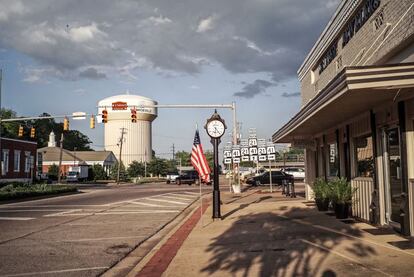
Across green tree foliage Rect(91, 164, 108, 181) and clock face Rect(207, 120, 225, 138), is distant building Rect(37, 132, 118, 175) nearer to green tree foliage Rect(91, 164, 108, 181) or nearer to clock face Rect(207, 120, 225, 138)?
green tree foliage Rect(91, 164, 108, 181)

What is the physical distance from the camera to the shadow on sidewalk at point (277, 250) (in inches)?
297

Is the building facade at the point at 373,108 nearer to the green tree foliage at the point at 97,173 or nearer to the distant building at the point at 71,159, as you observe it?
the green tree foliage at the point at 97,173

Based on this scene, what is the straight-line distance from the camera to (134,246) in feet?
36.5

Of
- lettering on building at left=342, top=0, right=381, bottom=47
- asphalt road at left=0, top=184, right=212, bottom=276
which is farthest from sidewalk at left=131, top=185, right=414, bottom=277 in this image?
lettering on building at left=342, top=0, right=381, bottom=47

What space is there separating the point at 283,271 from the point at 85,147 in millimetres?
148593

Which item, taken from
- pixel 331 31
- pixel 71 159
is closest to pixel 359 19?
pixel 331 31

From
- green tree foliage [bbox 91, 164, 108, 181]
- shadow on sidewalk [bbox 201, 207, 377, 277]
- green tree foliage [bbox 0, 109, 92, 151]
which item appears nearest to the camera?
shadow on sidewalk [bbox 201, 207, 377, 277]

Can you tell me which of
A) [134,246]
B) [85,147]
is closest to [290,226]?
[134,246]

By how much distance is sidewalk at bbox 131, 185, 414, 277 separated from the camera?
7.44 m

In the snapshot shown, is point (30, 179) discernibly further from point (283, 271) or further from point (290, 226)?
point (283, 271)

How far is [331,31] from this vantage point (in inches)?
648

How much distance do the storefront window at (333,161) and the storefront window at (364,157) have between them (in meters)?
2.37

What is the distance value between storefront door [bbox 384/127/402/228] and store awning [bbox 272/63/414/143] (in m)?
0.83

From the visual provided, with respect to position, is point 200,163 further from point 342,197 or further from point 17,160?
point 17,160
